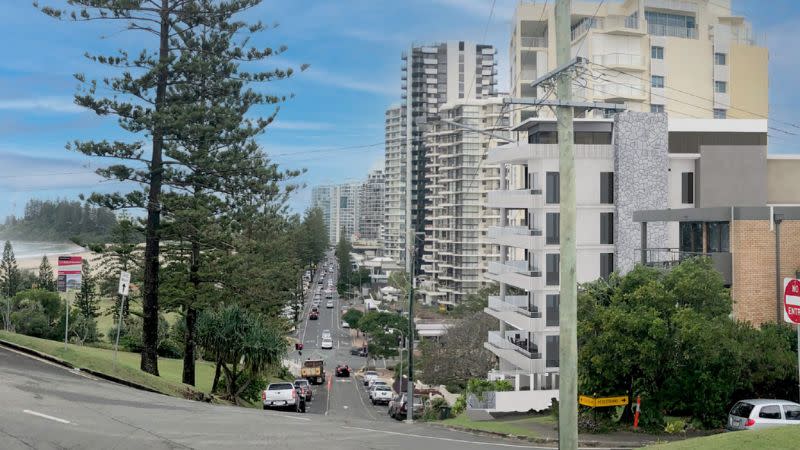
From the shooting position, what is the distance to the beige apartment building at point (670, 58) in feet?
233

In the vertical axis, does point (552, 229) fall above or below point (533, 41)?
below

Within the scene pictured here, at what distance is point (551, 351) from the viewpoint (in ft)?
132

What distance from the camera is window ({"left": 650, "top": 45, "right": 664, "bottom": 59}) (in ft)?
235

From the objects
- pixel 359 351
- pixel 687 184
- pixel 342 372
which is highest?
pixel 687 184

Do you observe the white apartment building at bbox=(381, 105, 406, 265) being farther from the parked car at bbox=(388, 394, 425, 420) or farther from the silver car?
the silver car

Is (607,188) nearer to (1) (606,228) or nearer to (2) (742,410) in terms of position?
(1) (606,228)

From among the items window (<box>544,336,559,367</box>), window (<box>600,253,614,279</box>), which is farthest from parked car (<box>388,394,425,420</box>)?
window (<box>600,253,614,279</box>)

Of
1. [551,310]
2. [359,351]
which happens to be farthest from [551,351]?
[359,351]

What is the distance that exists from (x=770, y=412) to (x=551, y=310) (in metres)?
19.0

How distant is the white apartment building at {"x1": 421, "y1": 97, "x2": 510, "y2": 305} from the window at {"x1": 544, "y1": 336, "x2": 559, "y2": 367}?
77932mm

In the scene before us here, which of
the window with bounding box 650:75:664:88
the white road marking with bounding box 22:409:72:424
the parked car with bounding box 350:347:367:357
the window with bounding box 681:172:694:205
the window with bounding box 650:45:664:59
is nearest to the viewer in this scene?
the white road marking with bounding box 22:409:72:424

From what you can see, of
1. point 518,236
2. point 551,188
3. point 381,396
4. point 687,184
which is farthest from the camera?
point 381,396

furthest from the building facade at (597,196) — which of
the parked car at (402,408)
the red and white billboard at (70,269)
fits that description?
the red and white billboard at (70,269)

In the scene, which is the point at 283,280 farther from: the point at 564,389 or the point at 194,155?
the point at 564,389
